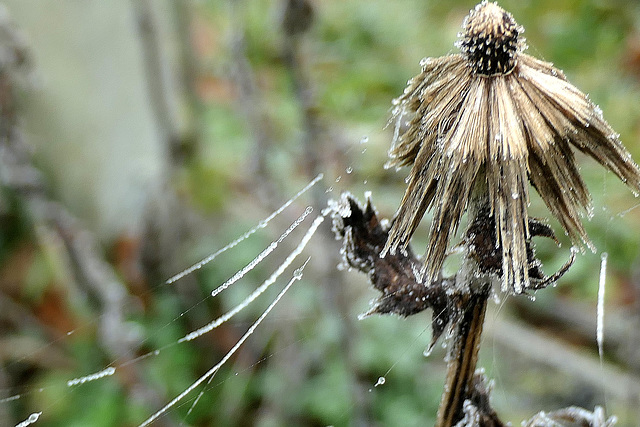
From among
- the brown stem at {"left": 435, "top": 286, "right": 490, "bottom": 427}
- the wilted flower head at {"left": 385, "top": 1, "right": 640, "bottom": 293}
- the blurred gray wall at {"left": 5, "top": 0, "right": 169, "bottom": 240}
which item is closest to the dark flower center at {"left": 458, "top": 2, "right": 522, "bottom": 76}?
the wilted flower head at {"left": 385, "top": 1, "right": 640, "bottom": 293}

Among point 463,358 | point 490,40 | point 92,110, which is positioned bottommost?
point 463,358

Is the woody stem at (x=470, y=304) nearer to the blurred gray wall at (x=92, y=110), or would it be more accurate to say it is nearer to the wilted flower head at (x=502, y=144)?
the wilted flower head at (x=502, y=144)

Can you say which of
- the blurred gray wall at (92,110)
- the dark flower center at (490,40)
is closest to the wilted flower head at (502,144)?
the dark flower center at (490,40)

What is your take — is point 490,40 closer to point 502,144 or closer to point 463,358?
point 502,144

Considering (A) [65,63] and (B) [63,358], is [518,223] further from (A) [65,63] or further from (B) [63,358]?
(A) [65,63]

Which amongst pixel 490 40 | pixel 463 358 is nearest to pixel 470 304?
pixel 463 358

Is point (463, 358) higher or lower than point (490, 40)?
lower

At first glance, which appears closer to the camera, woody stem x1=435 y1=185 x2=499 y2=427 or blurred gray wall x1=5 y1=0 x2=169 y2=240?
woody stem x1=435 y1=185 x2=499 y2=427

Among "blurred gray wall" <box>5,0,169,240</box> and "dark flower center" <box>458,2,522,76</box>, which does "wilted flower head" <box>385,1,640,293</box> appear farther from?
"blurred gray wall" <box>5,0,169,240</box>
